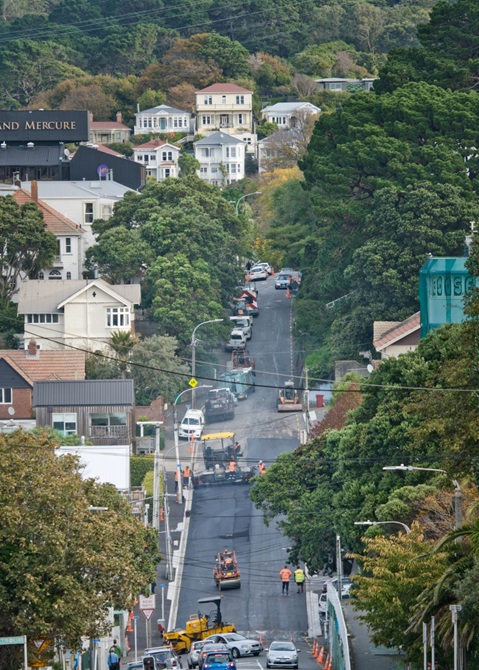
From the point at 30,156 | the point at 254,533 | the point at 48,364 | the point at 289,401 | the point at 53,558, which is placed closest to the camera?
the point at 53,558

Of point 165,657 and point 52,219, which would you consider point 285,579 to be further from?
point 52,219

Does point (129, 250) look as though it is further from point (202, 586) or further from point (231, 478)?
point (202, 586)

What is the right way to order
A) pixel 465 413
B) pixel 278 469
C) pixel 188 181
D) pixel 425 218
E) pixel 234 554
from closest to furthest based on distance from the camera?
pixel 465 413
pixel 278 469
pixel 234 554
pixel 425 218
pixel 188 181

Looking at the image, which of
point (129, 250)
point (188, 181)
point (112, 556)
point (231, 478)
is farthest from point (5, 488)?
point (188, 181)

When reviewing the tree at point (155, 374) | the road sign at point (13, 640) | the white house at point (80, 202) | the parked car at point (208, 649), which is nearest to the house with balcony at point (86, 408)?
the tree at point (155, 374)

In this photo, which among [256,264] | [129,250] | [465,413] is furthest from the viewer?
[256,264]

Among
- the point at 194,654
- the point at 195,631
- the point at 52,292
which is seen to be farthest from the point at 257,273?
the point at 194,654
